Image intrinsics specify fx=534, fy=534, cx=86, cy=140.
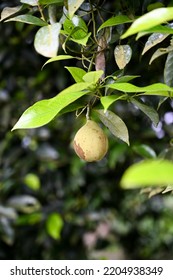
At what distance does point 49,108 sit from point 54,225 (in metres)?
1.08

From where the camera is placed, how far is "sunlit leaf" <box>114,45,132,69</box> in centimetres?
56

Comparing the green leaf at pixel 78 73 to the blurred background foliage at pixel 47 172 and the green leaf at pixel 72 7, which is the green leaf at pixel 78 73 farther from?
the blurred background foliage at pixel 47 172

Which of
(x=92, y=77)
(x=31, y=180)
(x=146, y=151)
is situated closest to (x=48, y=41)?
(x=92, y=77)

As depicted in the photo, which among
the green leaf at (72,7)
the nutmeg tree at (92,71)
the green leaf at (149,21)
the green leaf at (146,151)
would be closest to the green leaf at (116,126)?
the nutmeg tree at (92,71)

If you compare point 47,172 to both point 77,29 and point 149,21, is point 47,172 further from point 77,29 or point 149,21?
point 149,21

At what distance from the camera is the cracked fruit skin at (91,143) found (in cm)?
53

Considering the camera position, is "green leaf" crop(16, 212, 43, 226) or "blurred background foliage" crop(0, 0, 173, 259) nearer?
"blurred background foliage" crop(0, 0, 173, 259)

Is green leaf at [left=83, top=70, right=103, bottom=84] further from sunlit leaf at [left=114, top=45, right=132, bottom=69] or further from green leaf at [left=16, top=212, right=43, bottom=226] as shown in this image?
green leaf at [left=16, top=212, right=43, bottom=226]

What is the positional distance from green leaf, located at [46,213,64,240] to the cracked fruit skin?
995 millimetres

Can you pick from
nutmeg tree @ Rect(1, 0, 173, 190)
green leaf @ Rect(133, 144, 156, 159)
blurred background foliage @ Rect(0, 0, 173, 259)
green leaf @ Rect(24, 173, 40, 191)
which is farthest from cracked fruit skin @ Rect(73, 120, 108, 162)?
green leaf @ Rect(24, 173, 40, 191)

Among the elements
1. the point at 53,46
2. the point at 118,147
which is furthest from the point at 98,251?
the point at 53,46

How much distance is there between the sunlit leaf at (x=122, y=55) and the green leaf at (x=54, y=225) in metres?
1.00
